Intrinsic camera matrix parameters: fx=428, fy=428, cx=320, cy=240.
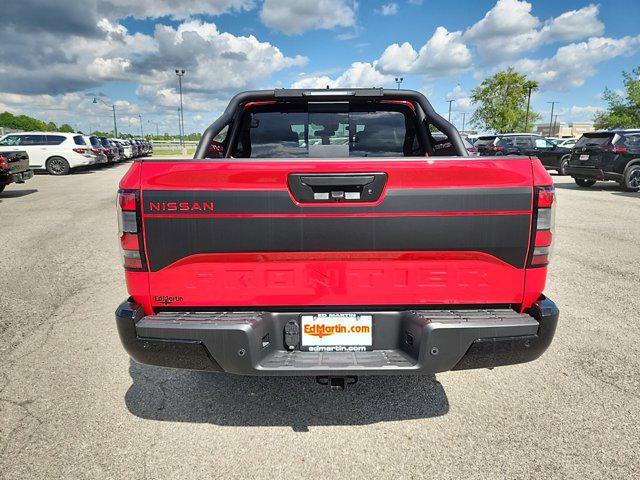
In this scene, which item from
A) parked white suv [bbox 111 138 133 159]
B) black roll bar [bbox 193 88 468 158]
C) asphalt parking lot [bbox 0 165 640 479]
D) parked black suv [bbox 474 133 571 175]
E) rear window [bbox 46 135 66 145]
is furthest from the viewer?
parked white suv [bbox 111 138 133 159]

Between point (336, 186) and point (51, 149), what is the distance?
22728 mm

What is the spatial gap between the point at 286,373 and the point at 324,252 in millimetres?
651

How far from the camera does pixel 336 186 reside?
219cm

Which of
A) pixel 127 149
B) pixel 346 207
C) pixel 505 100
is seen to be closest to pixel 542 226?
pixel 346 207

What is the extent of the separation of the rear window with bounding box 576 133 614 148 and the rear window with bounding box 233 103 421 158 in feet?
41.7

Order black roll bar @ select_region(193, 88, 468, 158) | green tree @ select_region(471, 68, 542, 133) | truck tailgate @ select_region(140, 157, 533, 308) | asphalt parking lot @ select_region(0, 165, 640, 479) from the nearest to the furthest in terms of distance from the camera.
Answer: truck tailgate @ select_region(140, 157, 533, 308) → asphalt parking lot @ select_region(0, 165, 640, 479) → black roll bar @ select_region(193, 88, 468, 158) → green tree @ select_region(471, 68, 542, 133)

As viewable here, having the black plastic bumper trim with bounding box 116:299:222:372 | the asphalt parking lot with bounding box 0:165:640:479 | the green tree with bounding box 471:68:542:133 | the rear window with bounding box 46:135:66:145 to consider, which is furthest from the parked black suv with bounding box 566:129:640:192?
the green tree with bounding box 471:68:542:133

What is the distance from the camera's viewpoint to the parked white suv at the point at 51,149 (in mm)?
20219

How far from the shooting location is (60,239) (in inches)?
301

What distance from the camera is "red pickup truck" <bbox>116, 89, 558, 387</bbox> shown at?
216 cm

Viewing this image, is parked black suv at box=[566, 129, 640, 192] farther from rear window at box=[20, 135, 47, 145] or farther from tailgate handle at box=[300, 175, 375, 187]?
rear window at box=[20, 135, 47, 145]

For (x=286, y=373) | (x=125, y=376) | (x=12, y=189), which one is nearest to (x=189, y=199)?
(x=286, y=373)

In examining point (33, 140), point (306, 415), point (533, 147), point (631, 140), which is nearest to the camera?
point (306, 415)

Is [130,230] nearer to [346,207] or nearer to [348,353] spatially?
[346,207]
